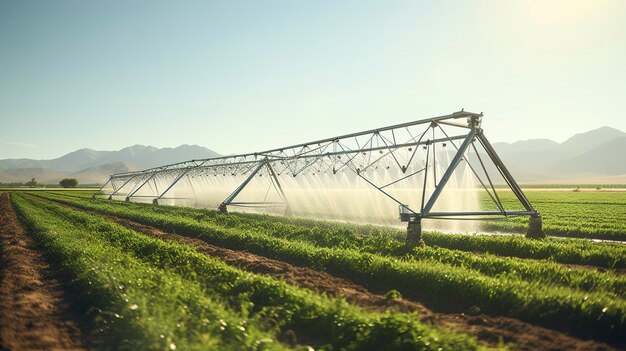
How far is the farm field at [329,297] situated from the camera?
18.0 feet

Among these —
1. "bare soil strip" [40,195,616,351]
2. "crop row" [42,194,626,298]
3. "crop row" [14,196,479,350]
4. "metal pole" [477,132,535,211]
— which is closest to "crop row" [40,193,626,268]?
"crop row" [42,194,626,298]

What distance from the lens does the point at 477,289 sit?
7.93 m

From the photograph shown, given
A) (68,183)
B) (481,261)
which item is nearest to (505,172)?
(481,261)

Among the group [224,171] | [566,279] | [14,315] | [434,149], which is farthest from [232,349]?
[224,171]

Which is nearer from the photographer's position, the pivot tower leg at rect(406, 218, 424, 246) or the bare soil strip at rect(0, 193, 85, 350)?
the bare soil strip at rect(0, 193, 85, 350)

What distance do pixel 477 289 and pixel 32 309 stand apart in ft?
30.9

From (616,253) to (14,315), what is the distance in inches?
648

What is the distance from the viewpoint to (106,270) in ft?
27.3

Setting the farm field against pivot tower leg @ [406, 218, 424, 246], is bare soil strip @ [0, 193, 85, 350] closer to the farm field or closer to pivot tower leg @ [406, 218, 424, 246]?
the farm field

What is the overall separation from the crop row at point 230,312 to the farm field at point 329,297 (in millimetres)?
24

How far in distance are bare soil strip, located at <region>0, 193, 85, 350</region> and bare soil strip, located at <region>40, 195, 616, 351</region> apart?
4385mm

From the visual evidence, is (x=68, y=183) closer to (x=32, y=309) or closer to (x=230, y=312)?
(x=32, y=309)

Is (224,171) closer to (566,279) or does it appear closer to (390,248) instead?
(390,248)

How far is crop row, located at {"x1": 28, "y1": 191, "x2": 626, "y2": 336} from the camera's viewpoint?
662cm
